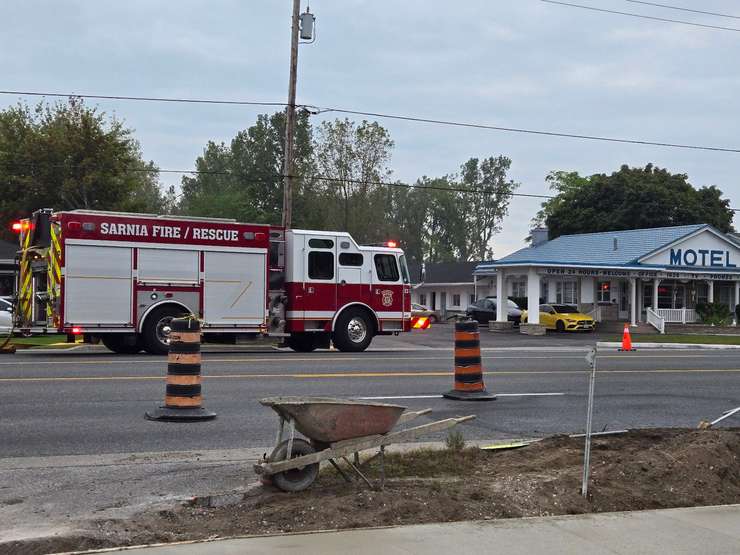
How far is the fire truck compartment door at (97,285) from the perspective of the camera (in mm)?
20266

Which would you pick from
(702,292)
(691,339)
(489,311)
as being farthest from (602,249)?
(691,339)

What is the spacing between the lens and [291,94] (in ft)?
100

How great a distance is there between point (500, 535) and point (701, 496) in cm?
216

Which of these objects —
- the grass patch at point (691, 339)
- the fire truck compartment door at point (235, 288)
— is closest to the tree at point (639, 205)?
the grass patch at point (691, 339)

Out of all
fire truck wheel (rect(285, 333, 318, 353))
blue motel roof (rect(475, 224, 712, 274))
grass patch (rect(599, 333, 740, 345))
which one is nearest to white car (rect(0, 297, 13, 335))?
fire truck wheel (rect(285, 333, 318, 353))

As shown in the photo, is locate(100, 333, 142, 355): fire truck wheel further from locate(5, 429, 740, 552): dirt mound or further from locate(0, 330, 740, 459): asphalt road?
locate(5, 429, 740, 552): dirt mound

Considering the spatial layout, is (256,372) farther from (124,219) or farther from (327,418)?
(327,418)

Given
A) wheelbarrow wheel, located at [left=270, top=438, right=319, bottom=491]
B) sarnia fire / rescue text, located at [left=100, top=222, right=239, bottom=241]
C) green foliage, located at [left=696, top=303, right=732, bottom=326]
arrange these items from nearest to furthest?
wheelbarrow wheel, located at [left=270, top=438, right=319, bottom=491]
sarnia fire / rescue text, located at [left=100, top=222, right=239, bottom=241]
green foliage, located at [left=696, top=303, right=732, bottom=326]

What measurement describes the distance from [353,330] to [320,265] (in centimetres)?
182

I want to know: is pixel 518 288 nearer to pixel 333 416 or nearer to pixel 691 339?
pixel 691 339

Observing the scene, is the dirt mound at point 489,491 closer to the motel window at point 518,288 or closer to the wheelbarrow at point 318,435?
the wheelbarrow at point 318,435

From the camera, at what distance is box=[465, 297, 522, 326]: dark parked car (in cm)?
4772

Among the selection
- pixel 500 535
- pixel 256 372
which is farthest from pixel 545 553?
pixel 256 372

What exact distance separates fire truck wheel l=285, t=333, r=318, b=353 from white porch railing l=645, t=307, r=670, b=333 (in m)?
25.3
